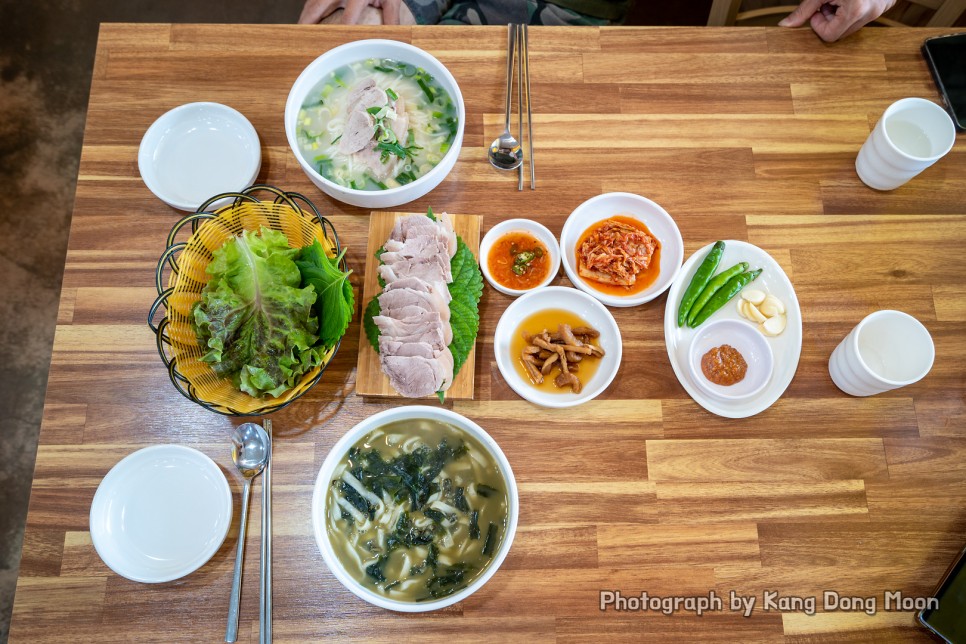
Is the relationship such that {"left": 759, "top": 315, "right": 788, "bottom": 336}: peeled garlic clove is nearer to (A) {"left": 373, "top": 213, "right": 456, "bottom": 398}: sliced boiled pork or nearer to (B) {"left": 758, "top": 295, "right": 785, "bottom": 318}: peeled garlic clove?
(B) {"left": 758, "top": 295, "right": 785, "bottom": 318}: peeled garlic clove

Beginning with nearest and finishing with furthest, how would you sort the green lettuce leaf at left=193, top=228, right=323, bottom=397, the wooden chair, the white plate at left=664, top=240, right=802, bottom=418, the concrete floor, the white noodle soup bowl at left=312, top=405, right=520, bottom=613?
1. the white noodle soup bowl at left=312, top=405, right=520, bottom=613
2. the green lettuce leaf at left=193, top=228, right=323, bottom=397
3. the white plate at left=664, top=240, right=802, bottom=418
4. the wooden chair
5. the concrete floor

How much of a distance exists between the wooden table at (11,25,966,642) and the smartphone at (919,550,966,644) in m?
0.08

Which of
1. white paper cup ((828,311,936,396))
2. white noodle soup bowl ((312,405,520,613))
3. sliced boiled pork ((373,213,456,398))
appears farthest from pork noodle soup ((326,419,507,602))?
white paper cup ((828,311,936,396))

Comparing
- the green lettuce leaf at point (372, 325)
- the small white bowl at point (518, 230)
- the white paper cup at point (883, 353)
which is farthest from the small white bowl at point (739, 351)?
the green lettuce leaf at point (372, 325)

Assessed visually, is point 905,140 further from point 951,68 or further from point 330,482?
point 330,482

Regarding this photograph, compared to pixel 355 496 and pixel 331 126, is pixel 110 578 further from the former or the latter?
pixel 331 126

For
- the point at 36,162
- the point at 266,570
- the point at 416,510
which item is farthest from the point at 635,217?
the point at 36,162

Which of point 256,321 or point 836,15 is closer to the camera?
point 256,321

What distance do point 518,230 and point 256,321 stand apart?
35.7 inches

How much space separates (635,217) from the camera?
238 cm

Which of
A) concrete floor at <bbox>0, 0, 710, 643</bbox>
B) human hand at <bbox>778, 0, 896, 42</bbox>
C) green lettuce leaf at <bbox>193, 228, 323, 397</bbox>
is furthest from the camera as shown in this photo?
concrete floor at <bbox>0, 0, 710, 643</bbox>

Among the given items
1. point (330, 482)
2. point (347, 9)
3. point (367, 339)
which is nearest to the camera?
point (330, 482)

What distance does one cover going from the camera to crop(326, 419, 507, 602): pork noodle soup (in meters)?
1.98

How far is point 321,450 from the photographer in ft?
7.13
